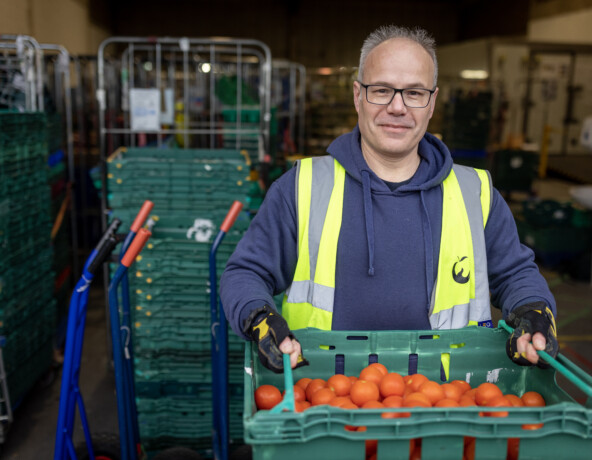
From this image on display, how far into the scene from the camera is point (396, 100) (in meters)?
2.16

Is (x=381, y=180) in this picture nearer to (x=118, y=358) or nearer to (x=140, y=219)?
(x=140, y=219)

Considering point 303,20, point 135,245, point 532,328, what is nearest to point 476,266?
point 532,328

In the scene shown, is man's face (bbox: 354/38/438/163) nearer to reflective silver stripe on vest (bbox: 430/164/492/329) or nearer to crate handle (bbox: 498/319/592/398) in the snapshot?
reflective silver stripe on vest (bbox: 430/164/492/329)

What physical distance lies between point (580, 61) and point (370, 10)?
984 cm

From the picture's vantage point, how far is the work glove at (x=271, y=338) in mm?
1733

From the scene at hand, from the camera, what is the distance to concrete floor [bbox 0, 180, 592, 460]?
167 inches

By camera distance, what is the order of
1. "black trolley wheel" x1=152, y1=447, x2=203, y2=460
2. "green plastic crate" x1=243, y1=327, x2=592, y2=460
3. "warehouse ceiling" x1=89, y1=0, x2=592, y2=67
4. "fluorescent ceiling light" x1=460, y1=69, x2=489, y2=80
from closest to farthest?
1. "green plastic crate" x1=243, y1=327, x2=592, y2=460
2. "black trolley wheel" x1=152, y1=447, x2=203, y2=460
3. "fluorescent ceiling light" x1=460, y1=69, x2=489, y2=80
4. "warehouse ceiling" x1=89, y1=0, x2=592, y2=67

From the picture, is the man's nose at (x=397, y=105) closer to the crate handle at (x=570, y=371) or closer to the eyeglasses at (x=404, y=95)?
the eyeglasses at (x=404, y=95)

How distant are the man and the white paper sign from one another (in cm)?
308

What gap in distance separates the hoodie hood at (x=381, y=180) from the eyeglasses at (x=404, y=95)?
21 cm

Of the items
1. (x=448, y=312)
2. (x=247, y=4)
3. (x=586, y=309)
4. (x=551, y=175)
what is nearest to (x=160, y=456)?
(x=448, y=312)

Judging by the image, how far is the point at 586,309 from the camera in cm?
725

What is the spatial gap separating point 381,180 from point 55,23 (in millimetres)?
14629

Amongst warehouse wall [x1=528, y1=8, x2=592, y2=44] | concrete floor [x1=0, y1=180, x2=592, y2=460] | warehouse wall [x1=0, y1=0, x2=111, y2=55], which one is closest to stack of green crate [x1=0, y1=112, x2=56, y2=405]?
concrete floor [x1=0, y1=180, x2=592, y2=460]
